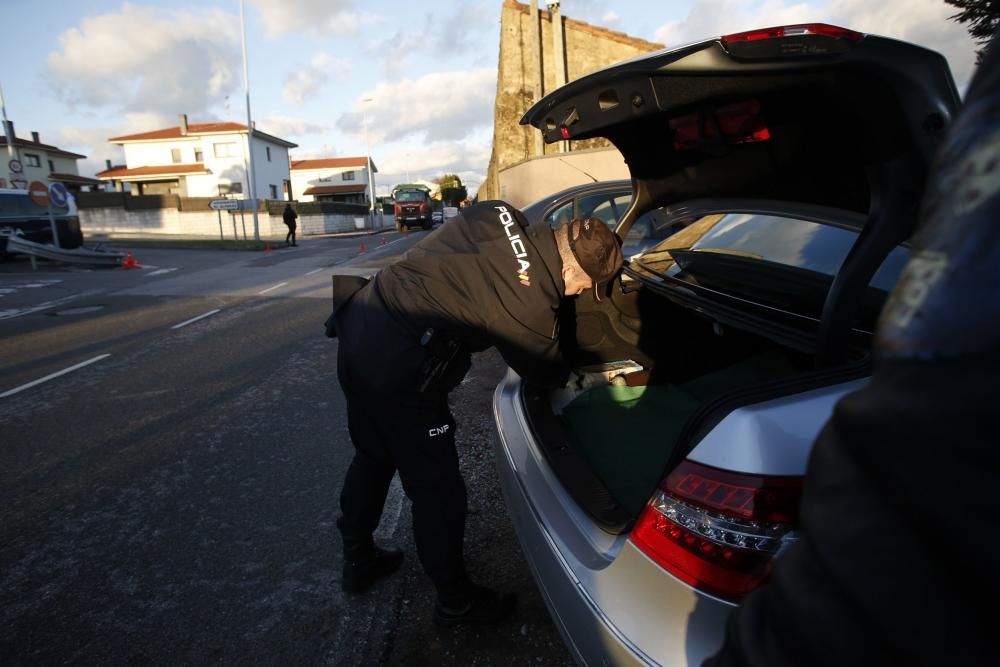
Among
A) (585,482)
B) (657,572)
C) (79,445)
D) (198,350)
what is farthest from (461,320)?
(198,350)

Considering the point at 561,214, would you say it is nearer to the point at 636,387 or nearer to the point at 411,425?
the point at 636,387

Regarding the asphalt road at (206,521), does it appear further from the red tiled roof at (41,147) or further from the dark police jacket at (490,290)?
the red tiled roof at (41,147)

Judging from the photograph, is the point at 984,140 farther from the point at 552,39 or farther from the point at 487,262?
the point at 552,39

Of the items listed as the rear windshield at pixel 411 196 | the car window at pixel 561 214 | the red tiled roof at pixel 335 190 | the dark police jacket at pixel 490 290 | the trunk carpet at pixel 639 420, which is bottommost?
the trunk carpet at pixel 639 420

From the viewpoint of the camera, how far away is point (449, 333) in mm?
2049

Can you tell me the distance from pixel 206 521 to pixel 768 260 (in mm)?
3238

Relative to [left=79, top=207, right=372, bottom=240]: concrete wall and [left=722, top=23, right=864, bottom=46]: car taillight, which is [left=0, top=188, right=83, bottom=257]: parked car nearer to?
[left=79, top=207, right=372, bottom=240]: concrete wall

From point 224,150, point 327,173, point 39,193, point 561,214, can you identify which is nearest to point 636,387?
point 561,214

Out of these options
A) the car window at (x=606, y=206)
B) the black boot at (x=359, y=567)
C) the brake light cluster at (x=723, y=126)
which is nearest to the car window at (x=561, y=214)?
the car window at (x=606, y=206)

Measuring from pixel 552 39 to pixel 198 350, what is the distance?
17.5 meters

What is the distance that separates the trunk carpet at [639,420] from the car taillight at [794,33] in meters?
1.38

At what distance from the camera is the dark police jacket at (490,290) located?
1.94 m

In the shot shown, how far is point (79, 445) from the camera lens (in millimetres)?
3939

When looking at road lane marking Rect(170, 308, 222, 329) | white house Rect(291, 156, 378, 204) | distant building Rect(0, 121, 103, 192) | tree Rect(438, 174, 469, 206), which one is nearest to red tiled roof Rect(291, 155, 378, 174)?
white house Rect(291, 156, 378, 204)
